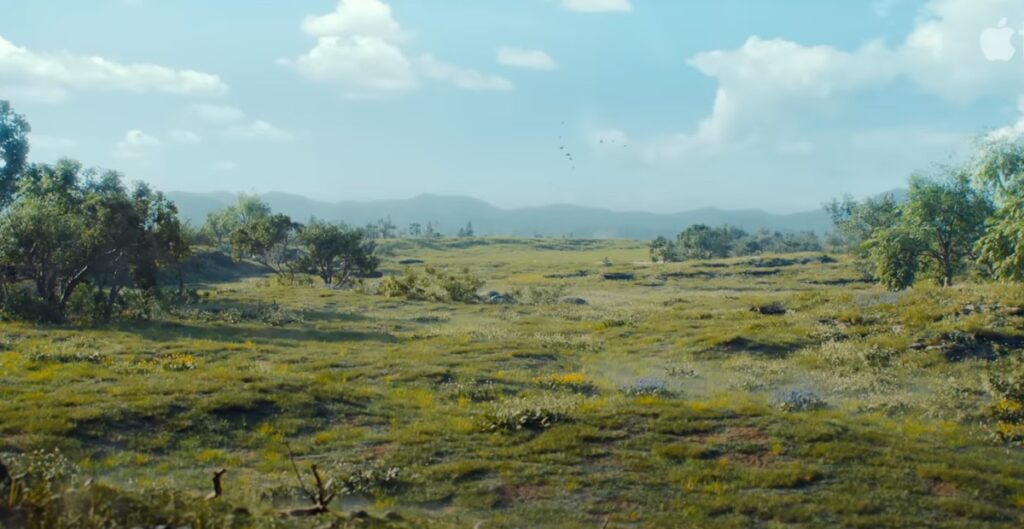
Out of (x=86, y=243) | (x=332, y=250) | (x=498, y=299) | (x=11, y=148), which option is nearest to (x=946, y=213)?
(x=498, y=299)

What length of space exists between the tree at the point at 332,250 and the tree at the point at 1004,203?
62.3 m

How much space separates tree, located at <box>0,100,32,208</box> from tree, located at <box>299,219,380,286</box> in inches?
1188

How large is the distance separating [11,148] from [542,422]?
8086 cm

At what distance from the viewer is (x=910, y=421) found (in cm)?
2188

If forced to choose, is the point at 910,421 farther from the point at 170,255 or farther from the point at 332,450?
the point at 170,255

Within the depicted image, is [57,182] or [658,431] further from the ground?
[57,182]

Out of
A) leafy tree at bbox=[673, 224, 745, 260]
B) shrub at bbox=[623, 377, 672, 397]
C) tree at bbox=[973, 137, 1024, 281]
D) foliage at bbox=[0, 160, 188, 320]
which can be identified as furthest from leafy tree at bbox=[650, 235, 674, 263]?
shrub at bbox=[623, 377, 672, 397]

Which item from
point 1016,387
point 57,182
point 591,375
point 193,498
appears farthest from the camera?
point 57,182

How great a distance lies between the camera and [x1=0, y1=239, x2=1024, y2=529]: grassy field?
558 inches

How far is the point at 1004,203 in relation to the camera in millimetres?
43188

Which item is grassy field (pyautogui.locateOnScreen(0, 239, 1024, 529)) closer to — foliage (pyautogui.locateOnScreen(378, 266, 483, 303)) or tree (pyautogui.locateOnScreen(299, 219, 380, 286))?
foliage (pyautogui.locateOnScreen(378, 266, 483, 303))

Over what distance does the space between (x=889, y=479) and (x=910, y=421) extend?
701cm

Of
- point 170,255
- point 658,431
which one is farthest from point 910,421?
point 170,255

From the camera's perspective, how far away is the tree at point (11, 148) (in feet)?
248
